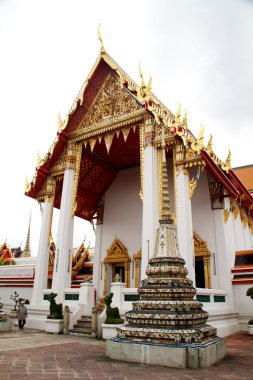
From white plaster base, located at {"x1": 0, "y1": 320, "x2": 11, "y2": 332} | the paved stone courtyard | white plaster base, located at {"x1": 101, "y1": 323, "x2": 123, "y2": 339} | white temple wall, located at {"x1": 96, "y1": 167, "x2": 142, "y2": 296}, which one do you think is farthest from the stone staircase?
white temple wall, located at {"x1": 96, "y1": 167, "x2": 142, "y2": 296}

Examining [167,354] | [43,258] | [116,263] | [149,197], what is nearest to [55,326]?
[43,258]

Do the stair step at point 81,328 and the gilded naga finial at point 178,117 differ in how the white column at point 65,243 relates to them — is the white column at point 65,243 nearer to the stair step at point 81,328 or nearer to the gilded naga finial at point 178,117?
the stair step at point 81,328

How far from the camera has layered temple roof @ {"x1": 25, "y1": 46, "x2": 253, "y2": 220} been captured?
8.05 meters

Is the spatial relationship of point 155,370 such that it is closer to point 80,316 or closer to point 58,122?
point 80,316

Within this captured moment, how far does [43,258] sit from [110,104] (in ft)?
15.9

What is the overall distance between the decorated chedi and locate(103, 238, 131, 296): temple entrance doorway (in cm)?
637

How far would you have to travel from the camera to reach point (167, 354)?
352 centimetres

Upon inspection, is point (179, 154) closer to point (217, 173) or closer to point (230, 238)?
point (217, 173)

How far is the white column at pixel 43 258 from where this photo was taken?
30.2ft

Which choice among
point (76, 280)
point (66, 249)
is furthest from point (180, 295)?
point (76, 280)

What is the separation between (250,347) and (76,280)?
7.29 m

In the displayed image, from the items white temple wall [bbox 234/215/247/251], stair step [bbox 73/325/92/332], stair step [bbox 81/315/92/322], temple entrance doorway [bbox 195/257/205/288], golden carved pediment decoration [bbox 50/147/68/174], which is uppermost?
golden carved pediment decoration [bbox 50/147/68/174]

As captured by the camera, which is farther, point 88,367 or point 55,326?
point 55,326

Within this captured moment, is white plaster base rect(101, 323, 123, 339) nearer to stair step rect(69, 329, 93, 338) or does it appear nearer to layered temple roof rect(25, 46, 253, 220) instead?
stair step rect(69, 329, 93, 338)
